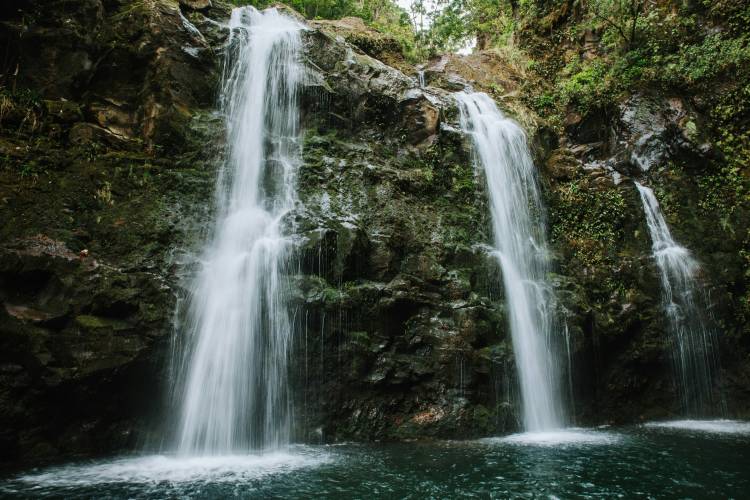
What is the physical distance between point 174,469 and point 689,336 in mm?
11751

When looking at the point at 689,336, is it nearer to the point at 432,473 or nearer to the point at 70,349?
the point at 432,473

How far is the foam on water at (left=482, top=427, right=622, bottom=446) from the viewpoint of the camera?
810cm

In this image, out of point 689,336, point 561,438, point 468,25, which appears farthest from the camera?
point 468,25

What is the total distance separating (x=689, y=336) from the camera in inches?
432

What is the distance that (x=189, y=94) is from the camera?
35.4 feet

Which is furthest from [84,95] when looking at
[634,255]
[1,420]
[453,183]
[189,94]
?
[634,255]

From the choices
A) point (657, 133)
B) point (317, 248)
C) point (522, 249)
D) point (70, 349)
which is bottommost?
point (70, 349)

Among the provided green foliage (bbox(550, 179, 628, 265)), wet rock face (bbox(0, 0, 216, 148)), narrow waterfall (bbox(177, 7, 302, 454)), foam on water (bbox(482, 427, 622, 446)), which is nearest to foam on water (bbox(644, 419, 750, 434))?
foam on water (bbox(482, 427, 622, 446))

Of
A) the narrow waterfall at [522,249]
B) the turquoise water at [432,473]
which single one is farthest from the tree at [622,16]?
the turquoise water at [432,473]

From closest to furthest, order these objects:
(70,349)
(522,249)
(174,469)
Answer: (174,469)
(70,349)
(522,249)

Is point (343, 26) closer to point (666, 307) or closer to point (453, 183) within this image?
point (453, 183)

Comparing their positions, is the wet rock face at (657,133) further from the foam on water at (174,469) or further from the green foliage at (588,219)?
the foam on water at (174,469)

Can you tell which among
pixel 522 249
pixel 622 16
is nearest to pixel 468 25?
pixel 622 16

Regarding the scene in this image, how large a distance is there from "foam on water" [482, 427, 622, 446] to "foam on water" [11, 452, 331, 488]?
12.0ft
